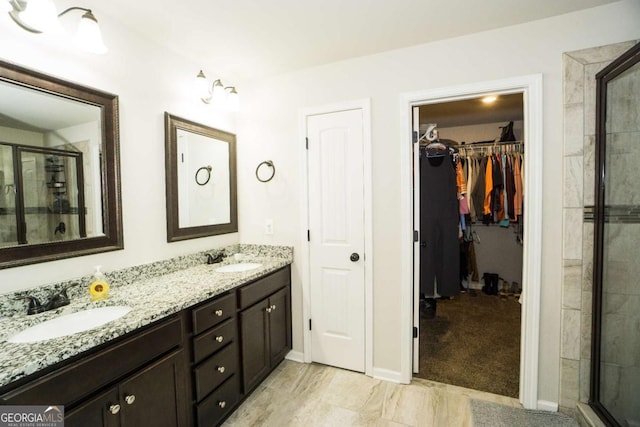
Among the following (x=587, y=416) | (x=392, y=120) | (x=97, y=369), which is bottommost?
(x=587, y=416)

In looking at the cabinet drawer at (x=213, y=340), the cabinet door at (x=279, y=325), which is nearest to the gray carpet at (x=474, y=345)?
the cabinet door at (x=279, y=325)

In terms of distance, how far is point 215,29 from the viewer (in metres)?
1.86

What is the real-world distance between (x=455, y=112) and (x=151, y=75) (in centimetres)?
324

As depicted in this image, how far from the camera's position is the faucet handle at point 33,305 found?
1.35 metres

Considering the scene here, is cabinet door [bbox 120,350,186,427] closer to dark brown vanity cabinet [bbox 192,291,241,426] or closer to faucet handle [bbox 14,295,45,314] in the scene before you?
dark brown vanity cabinet [bbox 192,291,241,426]

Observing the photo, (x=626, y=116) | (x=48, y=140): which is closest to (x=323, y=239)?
(x=48, y=140)

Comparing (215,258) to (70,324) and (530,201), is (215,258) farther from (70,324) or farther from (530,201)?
(530,201)

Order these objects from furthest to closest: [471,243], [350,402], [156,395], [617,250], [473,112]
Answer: [471,243]
[473,112]
[350,402]
[617,250]
[156,395]

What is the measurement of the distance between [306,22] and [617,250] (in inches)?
88.5

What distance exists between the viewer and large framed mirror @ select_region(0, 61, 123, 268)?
4.42 ft

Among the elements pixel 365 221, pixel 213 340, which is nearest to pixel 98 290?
pixel 213 340

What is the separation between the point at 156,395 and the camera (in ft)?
4.47

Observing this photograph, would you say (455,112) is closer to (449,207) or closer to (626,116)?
(449,207)

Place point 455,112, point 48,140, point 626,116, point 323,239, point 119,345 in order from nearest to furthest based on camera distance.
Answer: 1. point 119,345
2. point 48,140
3. point 626,116
4. point 323,239
5. point 455,112
